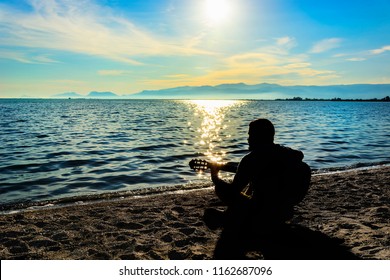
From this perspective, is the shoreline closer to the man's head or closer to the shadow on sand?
the shadow on sand

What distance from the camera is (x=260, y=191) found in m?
5.71

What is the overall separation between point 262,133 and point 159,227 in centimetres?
306

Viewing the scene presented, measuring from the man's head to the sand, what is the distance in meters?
1.94

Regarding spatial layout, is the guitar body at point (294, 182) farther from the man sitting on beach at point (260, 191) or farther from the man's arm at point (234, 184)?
the man's arm at point (234, 184)

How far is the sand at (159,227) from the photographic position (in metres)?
5.41

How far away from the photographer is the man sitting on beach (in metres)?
5.43

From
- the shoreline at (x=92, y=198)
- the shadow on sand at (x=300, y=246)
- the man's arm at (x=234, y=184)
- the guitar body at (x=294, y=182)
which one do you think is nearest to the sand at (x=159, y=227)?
the shadow on sand at (x=300, y=246)

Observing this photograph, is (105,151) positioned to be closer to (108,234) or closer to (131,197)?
(131,197)

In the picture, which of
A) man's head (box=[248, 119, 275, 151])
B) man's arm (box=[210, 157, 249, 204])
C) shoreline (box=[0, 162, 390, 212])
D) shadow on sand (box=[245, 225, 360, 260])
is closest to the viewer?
shadow on sand (box=[245, 225, 360, 260])

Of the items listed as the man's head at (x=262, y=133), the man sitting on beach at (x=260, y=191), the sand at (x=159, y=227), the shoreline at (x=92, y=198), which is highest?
the man's head at (x=262, y=133)

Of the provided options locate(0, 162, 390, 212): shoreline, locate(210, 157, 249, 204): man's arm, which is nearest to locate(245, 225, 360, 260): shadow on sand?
locate(210, 157, 249, 204): man's arm

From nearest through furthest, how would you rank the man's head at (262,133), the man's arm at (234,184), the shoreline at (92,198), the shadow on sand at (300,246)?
the shadow on sand at (300,246) → the man's head at (262,133) → the man's arm at (234,184) → the shoreline at (92,198)

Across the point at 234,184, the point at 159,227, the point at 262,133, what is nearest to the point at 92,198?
the point at 159,227

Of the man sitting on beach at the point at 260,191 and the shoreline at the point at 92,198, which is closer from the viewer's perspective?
the man sitting on beach at the point at 260,191
